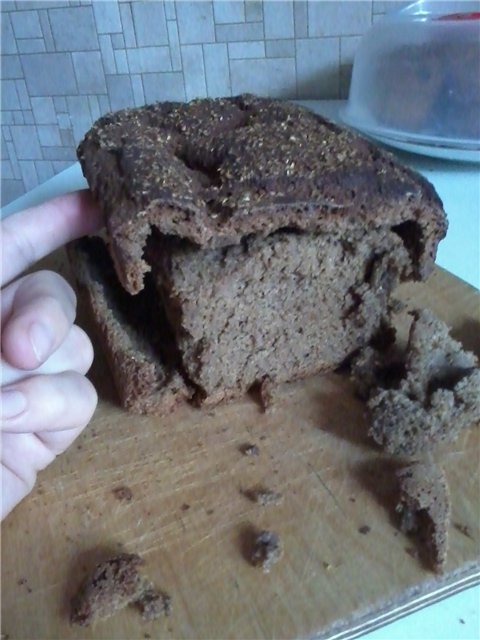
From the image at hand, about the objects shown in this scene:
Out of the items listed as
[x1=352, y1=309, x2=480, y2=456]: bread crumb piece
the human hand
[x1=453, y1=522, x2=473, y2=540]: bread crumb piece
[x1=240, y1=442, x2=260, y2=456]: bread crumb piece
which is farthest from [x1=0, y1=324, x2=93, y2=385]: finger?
[x1=453, y1=522, x2=473, y2=540]: bread crumb piece

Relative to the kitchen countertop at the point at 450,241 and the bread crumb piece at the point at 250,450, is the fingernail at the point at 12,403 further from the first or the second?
the kitchen countertop at the point at 450,241

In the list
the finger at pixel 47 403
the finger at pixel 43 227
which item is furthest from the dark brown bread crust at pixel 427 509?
the finger at pixel 43 227

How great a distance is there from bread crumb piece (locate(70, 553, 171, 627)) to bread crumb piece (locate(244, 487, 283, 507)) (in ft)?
0.53

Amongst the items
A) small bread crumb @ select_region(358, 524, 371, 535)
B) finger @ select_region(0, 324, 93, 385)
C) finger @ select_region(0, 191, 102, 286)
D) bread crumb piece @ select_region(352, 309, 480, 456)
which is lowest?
small bread crumb @ select_region(358, 524, 371, 535)

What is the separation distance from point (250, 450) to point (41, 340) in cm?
32

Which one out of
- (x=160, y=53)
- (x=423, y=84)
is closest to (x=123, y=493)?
(x=423, y=84)

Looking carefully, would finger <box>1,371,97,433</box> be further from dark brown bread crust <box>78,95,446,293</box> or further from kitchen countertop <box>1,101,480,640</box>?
kitchen countertop <box>1,101,480,640</box>

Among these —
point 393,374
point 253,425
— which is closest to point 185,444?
point 253,425

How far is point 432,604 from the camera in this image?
2.38ft

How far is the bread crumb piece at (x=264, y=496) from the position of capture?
82 centimetres

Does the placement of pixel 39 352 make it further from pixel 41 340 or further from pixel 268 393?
pixel 268 393

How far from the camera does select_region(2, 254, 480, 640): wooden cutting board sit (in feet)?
2.33

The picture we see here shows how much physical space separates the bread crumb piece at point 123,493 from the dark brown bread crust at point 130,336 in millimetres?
132

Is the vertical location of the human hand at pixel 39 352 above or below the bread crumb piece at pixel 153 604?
above
